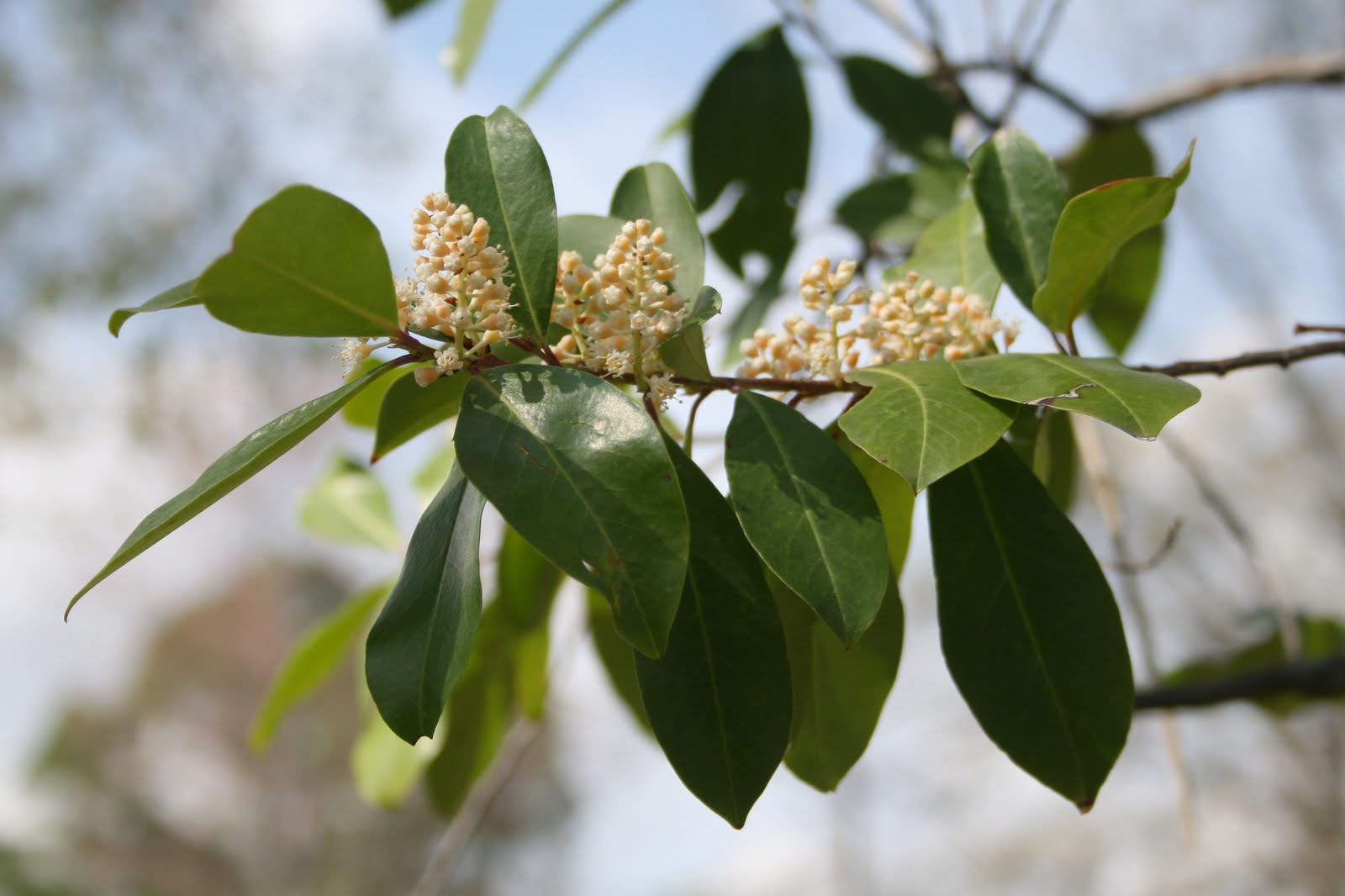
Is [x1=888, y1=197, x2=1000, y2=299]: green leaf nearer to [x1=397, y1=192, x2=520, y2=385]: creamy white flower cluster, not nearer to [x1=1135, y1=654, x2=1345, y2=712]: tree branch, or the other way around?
[x1=397, y1=192, x2=520, y2=385]: creamy white flower cluster

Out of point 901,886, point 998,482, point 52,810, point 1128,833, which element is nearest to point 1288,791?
point 1128,833

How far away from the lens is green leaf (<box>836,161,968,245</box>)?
774mm

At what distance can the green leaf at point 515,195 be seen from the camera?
1.35ft

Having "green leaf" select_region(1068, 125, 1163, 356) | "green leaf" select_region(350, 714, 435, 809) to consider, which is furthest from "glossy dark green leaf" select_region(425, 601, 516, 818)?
"green leaf" select_region(1068, 125, 1163, 356)

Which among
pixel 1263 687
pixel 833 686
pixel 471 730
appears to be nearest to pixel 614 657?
pixel 471 730

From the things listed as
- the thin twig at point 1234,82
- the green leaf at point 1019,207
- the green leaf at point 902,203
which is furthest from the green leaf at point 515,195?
the thin twig at point 1234,82

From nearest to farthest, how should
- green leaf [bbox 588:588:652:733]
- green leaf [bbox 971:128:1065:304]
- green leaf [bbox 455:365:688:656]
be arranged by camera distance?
green leaf [bbox 455:365:688:656] → green leaf [bbox 971:128:1065:304] → green leaf [bbox 588:588:652:733]

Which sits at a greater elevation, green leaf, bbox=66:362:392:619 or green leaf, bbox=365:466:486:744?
green leaf, bbox=66:362:392:619

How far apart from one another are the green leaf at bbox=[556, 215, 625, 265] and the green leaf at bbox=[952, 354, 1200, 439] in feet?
0.59

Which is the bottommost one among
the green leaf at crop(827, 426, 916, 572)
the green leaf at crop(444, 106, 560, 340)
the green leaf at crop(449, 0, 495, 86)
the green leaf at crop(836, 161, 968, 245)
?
the green leaf at crop(827, 426, 916, 572)

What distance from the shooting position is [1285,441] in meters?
4.27

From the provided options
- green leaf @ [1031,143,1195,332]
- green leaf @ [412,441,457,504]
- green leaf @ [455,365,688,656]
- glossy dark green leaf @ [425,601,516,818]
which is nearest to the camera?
green leaf @ [455,365,688,656]

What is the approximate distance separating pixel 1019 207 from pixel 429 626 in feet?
1.21

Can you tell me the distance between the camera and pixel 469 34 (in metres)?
0.87
